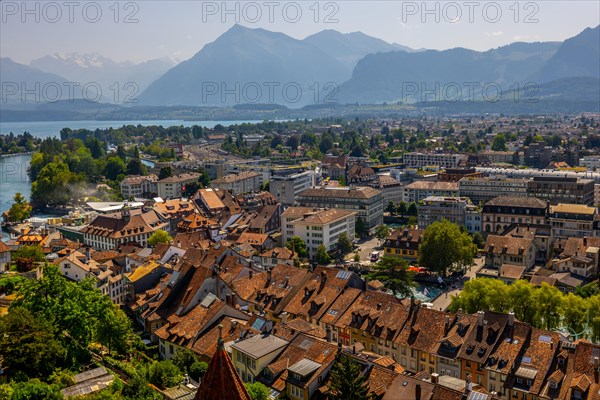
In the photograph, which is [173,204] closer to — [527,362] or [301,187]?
[301,187]

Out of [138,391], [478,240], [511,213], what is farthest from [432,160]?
[138,391]

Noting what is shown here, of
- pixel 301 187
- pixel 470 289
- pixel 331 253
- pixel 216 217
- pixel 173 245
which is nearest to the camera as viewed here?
pixel 470 289

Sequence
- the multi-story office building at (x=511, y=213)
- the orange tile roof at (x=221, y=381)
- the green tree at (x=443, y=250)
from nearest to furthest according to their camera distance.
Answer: the orange tile roof at (x=221, y=381), the green tree at (x=443, y=250), the multi-story office building at (x=511, y=213)

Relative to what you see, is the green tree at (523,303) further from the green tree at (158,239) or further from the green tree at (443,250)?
the green tree at (158,239)

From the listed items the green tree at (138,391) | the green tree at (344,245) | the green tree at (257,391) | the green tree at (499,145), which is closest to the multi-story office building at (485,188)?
the green tree at (344,245)

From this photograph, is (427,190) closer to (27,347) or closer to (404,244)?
(404,244)

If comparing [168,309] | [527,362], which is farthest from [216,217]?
[527,362]
